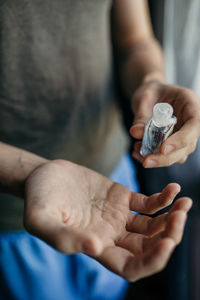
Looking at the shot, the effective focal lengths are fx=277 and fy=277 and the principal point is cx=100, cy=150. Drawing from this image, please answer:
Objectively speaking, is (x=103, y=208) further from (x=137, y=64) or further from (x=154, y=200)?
(x=137, y=64)

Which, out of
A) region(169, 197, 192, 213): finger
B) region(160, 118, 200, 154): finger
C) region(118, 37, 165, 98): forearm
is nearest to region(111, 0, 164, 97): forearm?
region(118, 37, 165, 98): forearm

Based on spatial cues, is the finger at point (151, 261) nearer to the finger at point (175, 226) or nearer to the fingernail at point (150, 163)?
the finger at point (175, 226)

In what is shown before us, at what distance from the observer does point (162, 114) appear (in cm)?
42

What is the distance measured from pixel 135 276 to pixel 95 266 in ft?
1.10

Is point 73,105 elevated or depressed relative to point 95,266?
elevated

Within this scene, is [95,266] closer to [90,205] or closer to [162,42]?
[90,205]

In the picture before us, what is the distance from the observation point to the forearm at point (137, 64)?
646mm

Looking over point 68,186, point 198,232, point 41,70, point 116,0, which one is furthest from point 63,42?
point 198,232

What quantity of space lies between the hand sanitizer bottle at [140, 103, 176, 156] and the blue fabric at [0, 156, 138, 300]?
29cm

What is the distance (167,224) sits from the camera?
309 mm

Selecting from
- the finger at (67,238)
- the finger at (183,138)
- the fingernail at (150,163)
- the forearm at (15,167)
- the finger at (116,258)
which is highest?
the finger at (183,138)

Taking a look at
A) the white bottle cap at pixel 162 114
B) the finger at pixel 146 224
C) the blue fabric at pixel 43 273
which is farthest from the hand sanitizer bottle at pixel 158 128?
the blue fabric at pixel 43 273

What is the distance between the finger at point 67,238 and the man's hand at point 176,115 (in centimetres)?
16

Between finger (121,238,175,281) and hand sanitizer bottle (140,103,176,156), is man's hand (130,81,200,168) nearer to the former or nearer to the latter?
hand sanitizer bottle (140,103,176,156)
